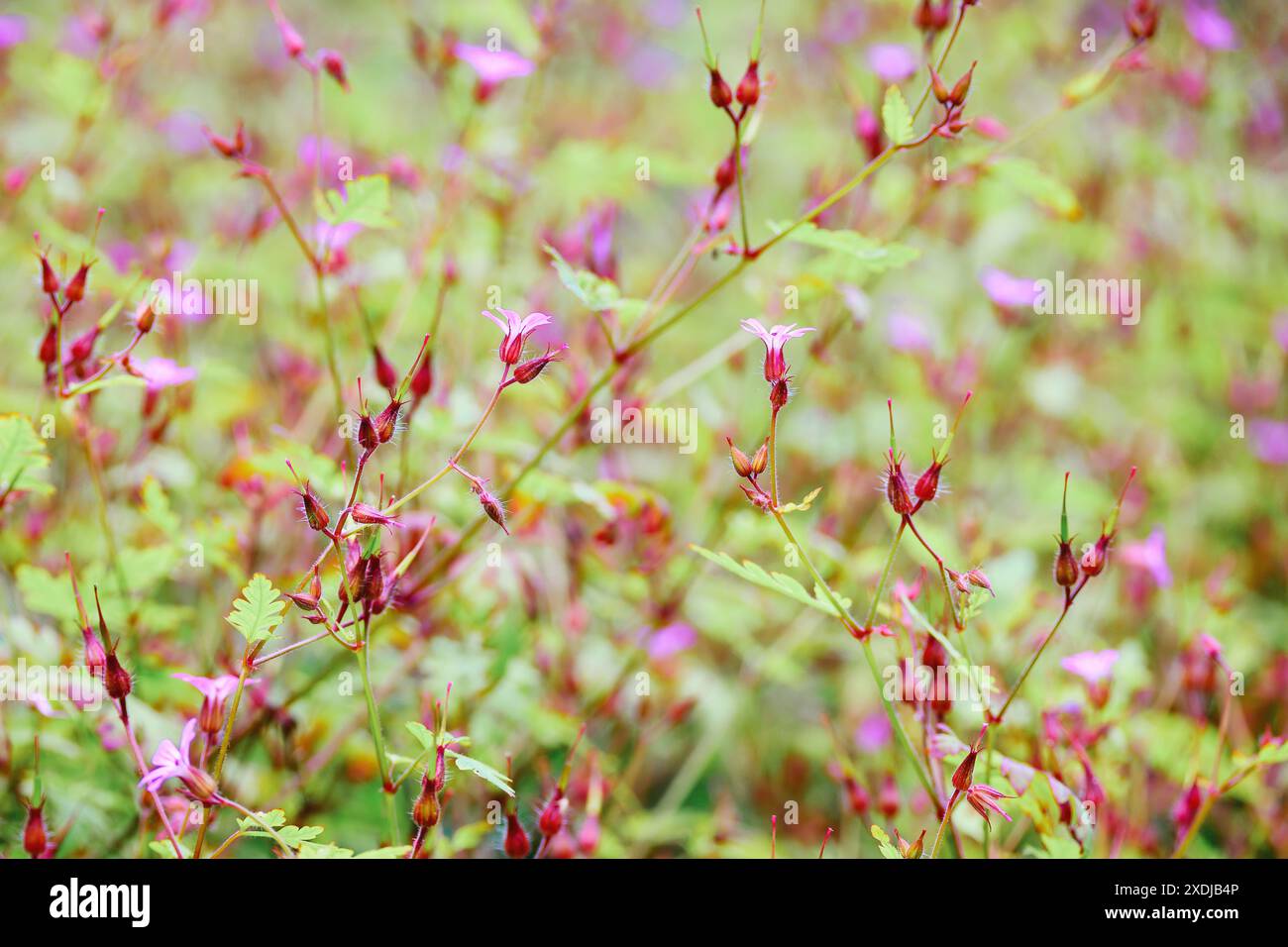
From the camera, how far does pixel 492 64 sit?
1679 millimetres

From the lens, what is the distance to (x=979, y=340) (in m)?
2.77

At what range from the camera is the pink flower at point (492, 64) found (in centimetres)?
167

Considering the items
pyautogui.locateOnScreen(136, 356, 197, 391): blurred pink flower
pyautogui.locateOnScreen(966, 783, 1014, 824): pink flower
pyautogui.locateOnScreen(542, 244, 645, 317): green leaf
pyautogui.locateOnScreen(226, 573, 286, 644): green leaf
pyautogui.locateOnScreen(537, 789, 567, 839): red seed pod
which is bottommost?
pyautogui.locateOnScreen(537, 789, 567, 839): red seed pod

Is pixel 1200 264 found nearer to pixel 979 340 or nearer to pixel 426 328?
pixel 979 340

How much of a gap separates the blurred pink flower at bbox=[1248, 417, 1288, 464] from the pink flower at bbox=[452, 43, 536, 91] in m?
2.02

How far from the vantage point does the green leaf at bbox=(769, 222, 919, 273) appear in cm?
126

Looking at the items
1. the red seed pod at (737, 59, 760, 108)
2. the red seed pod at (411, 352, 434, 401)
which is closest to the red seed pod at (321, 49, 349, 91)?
the red seed pod at (411, 352, 434, 401)

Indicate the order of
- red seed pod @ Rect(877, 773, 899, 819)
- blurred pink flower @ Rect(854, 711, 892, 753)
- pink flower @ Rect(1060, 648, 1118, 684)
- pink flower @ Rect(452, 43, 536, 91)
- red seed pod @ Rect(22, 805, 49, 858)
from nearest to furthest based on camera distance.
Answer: red seed pod @ Rect(22, 805, 49, 858) < pink flower @ Rect(1060, 648, 1118, 684) < red seed pod @ Rect(877, 773, 899, 819) < pink flower @ Rect(452, 43, 536, 91) < blurred pink flower @ Rect(854, 711, 892, 753)

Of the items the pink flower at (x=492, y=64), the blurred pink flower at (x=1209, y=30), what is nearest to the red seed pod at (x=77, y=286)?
the pink flower at (x=492, y=64)

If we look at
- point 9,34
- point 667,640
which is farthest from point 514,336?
point 9,34

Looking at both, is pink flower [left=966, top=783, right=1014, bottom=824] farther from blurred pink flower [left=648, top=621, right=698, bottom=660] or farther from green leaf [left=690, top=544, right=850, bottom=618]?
blurred pink flower [left=648, top=621, right=698, bottom=660]

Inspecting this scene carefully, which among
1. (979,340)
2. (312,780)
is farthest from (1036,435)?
(312,780)
